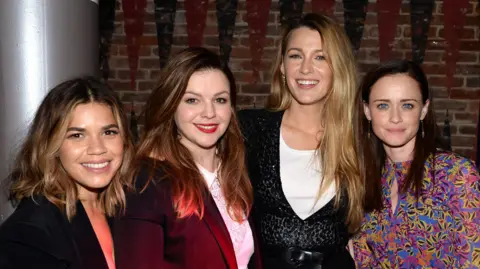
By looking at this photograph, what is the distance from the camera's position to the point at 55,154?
170cm

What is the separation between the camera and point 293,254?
2121 millimetres

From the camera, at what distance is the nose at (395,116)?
2.08 meters

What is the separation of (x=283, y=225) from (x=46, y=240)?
0.86 meters

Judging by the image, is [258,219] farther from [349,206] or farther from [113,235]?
[113,235]

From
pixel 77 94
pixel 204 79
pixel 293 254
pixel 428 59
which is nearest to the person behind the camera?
pixel 77 94

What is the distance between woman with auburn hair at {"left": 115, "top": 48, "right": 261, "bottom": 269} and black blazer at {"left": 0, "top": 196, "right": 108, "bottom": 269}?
9cm

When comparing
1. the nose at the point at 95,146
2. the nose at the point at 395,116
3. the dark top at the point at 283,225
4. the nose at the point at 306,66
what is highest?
the nose at the point at 306,66

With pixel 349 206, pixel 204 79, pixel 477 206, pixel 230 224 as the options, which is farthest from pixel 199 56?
pixel 477 206

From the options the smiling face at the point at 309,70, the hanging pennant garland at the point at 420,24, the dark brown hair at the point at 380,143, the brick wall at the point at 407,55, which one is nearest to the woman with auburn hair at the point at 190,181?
the smiling face at the point at 309,70

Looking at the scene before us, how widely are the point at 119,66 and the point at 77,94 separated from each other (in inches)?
98.2

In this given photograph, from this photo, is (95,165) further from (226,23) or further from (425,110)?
(226,23)

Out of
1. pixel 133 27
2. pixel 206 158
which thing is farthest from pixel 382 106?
pixel 133 27

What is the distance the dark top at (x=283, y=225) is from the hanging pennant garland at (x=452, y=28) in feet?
7.06

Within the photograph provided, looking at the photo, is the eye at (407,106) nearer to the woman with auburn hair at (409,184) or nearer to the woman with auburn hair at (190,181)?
the woman with auburn hair at (409,184)
